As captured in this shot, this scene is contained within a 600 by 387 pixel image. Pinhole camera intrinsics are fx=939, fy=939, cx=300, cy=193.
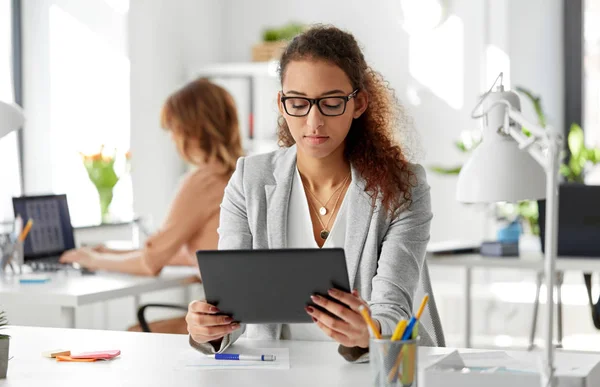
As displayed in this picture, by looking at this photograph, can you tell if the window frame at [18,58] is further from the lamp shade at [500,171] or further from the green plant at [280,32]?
the lamp shade at [500,171]

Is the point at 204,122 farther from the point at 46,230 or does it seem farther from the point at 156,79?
the point at 156,79

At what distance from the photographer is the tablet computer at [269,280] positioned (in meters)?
1.84

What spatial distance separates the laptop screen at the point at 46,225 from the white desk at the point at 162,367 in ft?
5.51

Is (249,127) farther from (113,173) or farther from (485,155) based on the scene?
(485,155)

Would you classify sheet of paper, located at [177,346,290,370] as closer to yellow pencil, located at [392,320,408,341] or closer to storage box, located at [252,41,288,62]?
yellow pencil, located at [392,320,408,341]

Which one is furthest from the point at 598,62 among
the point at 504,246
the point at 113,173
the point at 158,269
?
the point at 158,269

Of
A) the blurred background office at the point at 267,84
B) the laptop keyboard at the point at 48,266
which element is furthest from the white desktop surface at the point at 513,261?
the laptop keyboard at the point at 48,266

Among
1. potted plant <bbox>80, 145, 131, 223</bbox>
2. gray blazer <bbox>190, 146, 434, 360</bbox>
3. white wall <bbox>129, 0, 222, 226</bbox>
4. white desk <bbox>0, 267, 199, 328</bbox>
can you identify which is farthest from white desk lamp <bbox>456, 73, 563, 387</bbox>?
white wall <bbox>129, 0, 222, 226</bbox>

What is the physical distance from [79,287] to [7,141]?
1.68m

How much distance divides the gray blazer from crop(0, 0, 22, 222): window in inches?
103

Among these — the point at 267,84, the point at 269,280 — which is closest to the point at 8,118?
the point at 269,280

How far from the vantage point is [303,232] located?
7.72 ft

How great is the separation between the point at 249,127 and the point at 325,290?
4265 millimetres

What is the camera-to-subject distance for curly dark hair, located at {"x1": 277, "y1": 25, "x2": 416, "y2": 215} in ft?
7.40
